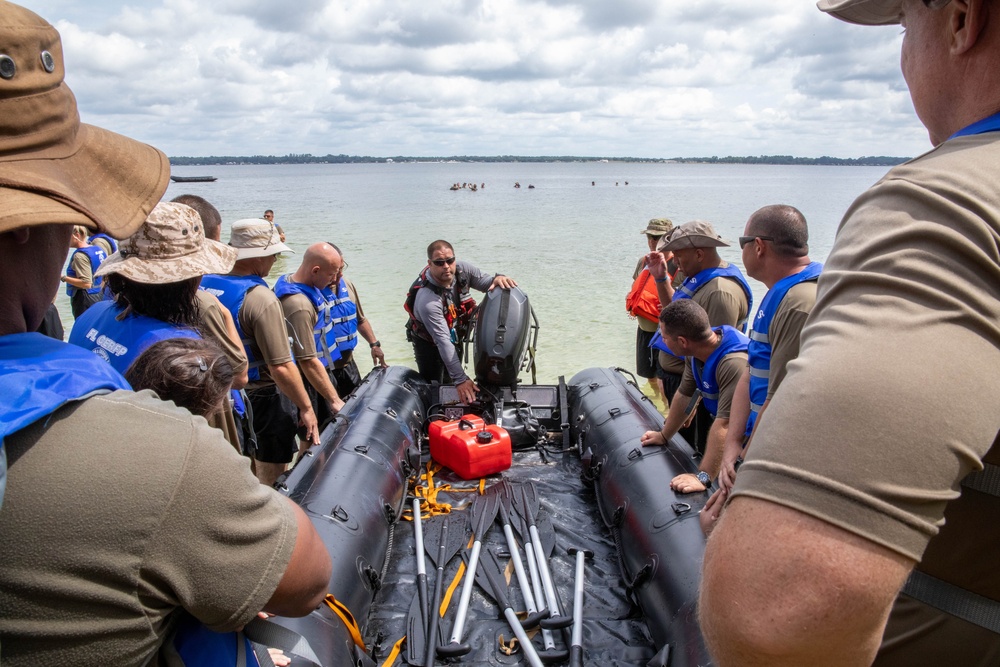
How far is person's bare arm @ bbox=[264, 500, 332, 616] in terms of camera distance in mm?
914

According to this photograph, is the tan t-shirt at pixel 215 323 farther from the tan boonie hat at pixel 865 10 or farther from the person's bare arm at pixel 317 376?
the tan boonie hat at pixel 865 10

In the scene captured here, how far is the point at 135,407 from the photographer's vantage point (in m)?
0.78

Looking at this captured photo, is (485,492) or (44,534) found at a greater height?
(44,534)

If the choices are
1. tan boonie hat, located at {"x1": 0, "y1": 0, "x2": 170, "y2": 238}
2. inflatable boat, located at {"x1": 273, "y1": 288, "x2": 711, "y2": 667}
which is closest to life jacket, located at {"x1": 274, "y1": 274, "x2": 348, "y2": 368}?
inflatable boat, located at {"x1": 273, "y1": 288, "x2": 711, "y2": 667}

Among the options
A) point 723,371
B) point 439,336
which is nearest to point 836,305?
point 723,371

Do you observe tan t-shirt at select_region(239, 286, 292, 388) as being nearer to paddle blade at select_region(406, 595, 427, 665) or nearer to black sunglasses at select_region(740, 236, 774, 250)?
paddle blade at select_region(406, 595, 427, 665)

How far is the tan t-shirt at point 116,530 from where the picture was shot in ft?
2.30

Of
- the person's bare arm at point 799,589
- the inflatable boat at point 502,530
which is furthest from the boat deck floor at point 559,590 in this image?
the person's bare arm at point 799,589

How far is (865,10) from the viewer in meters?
0.85

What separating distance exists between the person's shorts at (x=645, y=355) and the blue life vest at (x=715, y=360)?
2.35 meters

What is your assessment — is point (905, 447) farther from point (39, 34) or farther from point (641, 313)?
point (641, 313)

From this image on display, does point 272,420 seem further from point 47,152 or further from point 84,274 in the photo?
point 84,274

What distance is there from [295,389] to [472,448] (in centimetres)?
115

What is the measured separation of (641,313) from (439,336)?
1960 mm
